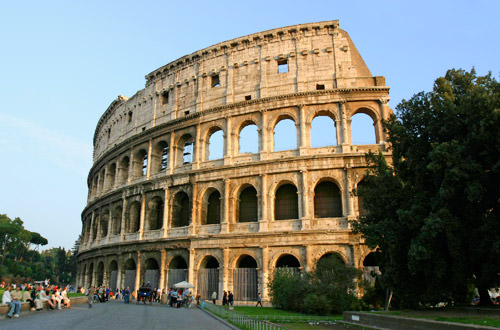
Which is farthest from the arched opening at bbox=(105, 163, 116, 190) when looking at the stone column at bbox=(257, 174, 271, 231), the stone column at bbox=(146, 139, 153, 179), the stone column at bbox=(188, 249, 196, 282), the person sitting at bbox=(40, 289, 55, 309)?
the person sitting at bbox=(40, 289, 55, 309)

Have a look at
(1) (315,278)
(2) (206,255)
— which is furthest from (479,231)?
(2) (206,255)

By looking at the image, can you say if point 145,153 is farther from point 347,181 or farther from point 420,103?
point 420,103

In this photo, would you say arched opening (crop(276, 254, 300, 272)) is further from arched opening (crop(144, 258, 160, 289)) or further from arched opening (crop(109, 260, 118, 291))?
arched opening (crop(109, 260, 118, 291))

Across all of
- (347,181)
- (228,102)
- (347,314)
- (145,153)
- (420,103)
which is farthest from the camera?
(145,153)

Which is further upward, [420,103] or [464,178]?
[420,103]

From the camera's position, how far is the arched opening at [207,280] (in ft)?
76.2

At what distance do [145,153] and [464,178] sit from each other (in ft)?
80.5

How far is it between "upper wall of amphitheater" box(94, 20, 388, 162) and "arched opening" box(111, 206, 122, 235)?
6561 millimetres

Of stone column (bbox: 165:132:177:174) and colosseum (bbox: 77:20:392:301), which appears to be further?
stone column (bbox: 165:132:177:174)

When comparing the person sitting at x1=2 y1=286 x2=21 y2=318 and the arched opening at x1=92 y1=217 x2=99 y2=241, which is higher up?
the arched opening at x1=92 y1=217 x2=99 y2=241

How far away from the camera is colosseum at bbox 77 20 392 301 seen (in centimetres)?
2195

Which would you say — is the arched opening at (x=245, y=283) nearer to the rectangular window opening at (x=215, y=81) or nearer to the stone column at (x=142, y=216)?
the stone column at (x=142, y=216)

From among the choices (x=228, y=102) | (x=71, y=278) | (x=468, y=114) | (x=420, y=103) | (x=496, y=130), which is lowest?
(x=71, y=278)

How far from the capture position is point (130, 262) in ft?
92.7
